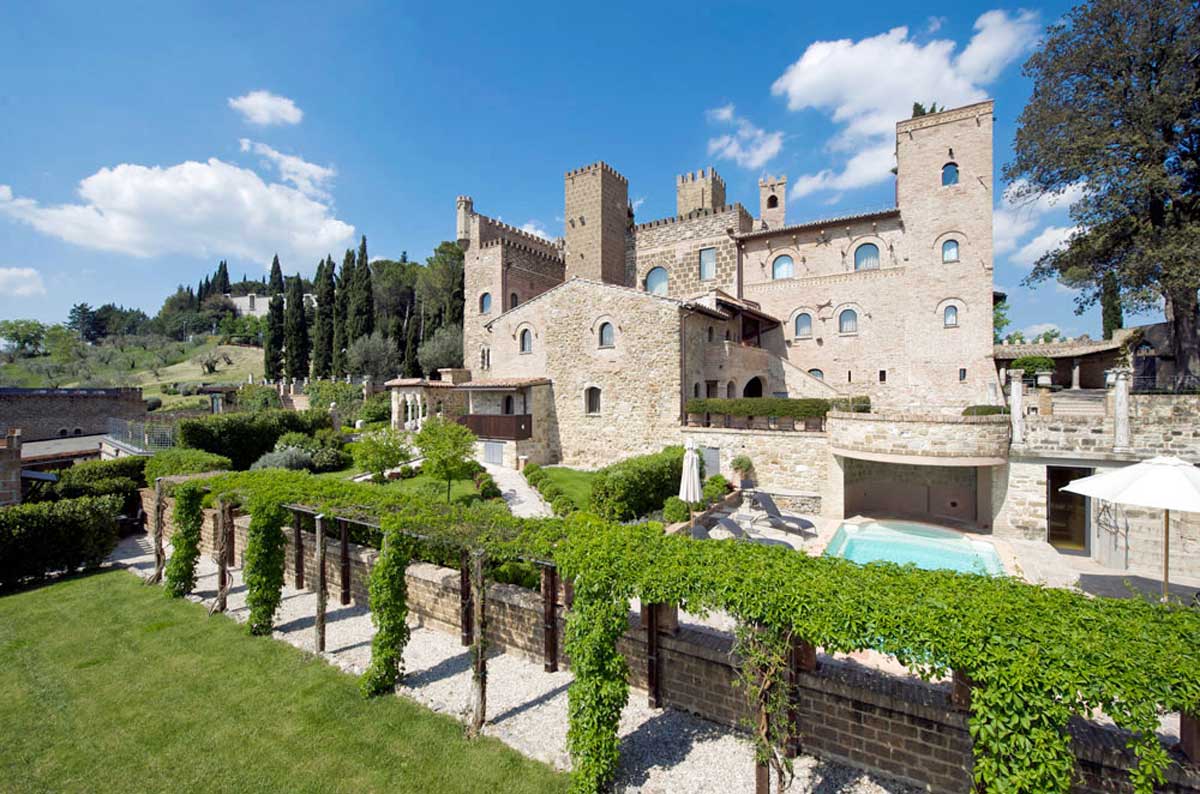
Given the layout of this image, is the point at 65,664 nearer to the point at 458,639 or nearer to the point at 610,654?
the point at 458,639

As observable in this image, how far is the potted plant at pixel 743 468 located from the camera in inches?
720

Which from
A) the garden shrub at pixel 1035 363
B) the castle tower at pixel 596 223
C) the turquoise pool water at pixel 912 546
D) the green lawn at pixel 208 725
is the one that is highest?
the castle tower at pixel 596 223

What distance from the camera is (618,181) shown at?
3216 cm

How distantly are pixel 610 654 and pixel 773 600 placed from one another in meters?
1.95

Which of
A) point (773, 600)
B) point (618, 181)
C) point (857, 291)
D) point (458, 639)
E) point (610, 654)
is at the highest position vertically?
point (618, 181)

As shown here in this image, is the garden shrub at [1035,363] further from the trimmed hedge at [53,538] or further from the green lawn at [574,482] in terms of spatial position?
A: the trimmed hedge at [53,538]

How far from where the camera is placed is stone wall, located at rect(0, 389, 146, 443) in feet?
86.0

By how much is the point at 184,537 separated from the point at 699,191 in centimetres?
3170

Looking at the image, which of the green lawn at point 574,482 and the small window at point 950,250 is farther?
the small window at point 950,250

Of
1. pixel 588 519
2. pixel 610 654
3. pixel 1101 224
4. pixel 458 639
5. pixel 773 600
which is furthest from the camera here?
pixel 1101 224

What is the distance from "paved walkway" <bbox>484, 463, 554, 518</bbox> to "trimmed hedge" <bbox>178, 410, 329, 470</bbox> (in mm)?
12043

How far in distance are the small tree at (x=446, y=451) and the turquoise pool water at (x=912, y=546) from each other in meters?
11.2

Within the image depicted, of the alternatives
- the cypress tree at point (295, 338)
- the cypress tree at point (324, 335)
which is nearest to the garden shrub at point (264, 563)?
the cypress tree at point (324, 335)

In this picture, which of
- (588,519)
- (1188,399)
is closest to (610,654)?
(588,519)
